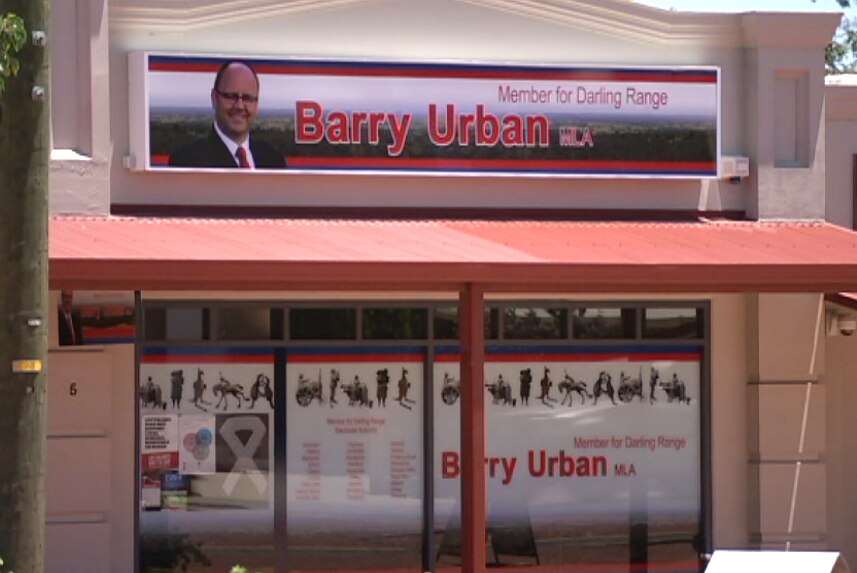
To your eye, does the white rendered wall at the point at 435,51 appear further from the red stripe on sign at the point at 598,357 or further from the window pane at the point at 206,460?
the window pane at the point at 206,460

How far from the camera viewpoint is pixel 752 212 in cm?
1538

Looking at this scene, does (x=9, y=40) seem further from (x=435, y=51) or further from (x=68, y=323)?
(x=435, y=51)

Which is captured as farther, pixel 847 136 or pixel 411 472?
pixel 847 136

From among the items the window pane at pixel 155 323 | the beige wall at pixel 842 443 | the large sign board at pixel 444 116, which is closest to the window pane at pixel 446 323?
the large sign board at pixel 444 116

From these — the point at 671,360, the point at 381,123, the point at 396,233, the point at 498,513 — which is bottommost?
the point at 498,513

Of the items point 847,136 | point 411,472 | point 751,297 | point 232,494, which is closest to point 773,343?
point 751,297

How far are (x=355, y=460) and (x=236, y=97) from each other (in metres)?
3.33

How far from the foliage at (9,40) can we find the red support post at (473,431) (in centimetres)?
544

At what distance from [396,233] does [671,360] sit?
10.8 ft

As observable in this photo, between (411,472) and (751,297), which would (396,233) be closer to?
(411,472)

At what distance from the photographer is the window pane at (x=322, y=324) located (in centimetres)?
1489

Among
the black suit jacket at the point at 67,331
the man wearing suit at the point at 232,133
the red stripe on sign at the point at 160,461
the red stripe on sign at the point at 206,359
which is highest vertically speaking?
the man wearing suit at the point at 232,133

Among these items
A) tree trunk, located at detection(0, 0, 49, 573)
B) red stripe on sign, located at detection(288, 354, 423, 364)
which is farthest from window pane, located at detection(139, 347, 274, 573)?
tree trunk, located at detection(0, 0, 49, 573)

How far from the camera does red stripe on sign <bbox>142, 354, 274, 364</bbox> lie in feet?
47.8
